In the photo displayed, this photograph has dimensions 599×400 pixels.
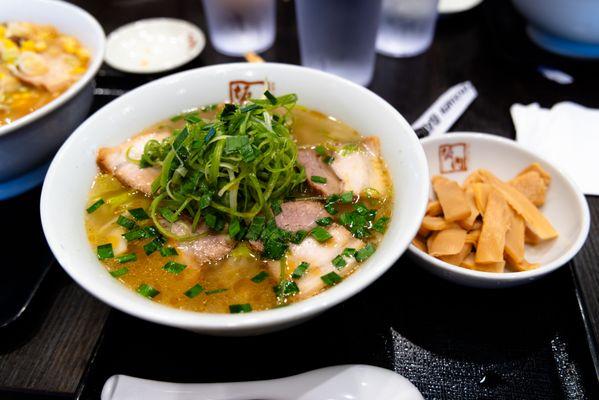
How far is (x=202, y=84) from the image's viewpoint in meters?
1.75

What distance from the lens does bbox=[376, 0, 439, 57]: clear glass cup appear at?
2587 millimetres

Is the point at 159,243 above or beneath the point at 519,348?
above

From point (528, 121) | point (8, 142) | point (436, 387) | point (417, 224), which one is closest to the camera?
point (417, 224)

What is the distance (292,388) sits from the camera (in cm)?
123

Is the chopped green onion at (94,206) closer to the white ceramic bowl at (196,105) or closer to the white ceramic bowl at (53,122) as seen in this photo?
the white ceramic bowl at (196,105)

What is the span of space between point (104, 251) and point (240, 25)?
180 cm

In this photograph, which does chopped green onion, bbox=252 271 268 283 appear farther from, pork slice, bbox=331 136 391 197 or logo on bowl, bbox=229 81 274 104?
logo on bowl, bbox=229 81 274 104

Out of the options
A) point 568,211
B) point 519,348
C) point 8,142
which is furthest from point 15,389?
point 568,211

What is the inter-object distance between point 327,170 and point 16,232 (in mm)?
1223

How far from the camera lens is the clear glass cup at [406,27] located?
102 inches

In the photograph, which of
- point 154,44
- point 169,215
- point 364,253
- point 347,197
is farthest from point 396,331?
point 154,44

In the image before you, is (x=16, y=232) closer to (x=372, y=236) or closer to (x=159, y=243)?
(x=159, y=243)

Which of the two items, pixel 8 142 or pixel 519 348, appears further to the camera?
pixel 8 142

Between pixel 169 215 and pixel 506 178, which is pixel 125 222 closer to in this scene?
pixel 169 215
